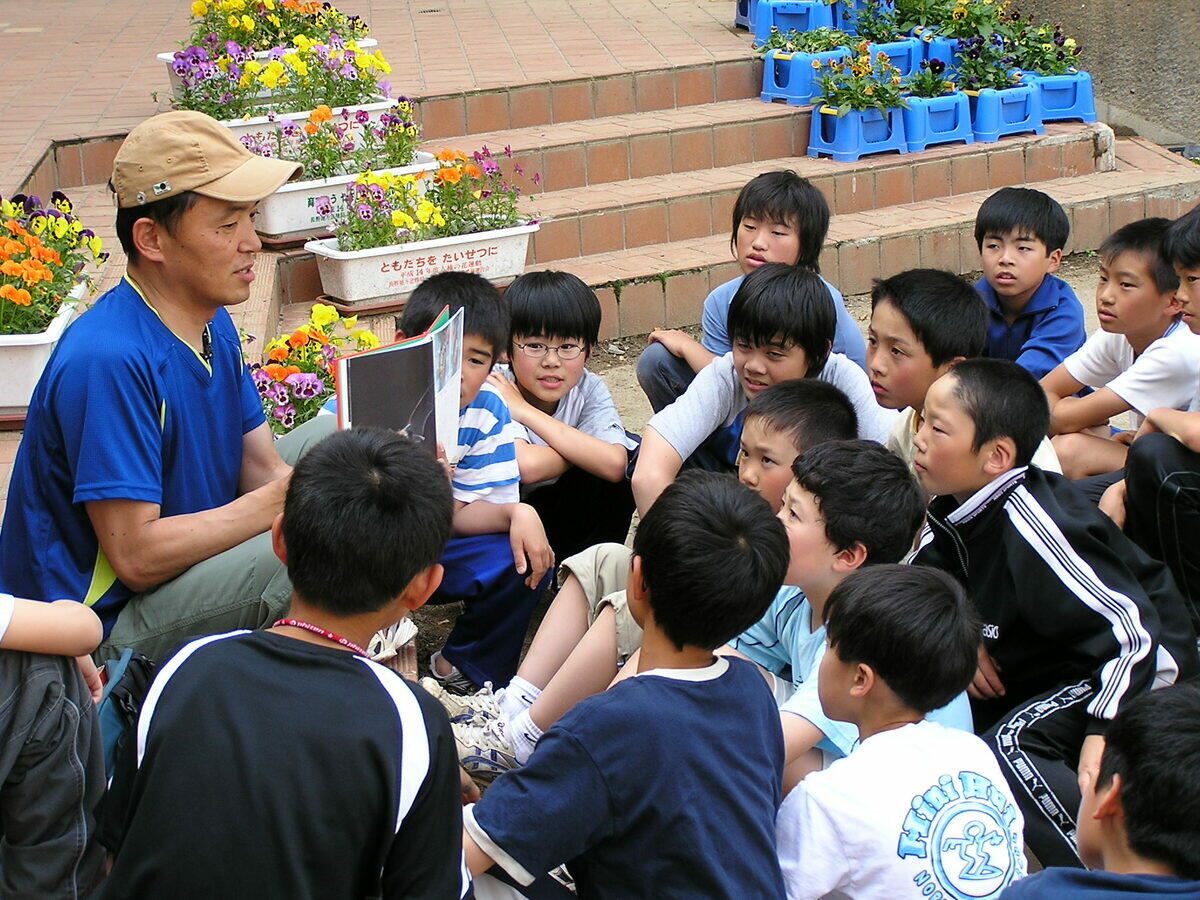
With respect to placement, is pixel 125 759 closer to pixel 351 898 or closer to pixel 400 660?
pixel 351 898

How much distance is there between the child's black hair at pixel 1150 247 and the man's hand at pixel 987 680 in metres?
1.35

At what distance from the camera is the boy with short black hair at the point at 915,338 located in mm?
3193

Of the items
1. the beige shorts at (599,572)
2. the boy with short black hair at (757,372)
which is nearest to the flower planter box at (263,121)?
the boy with short black hair at (757,372)

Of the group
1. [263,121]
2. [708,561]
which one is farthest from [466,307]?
[263,121]

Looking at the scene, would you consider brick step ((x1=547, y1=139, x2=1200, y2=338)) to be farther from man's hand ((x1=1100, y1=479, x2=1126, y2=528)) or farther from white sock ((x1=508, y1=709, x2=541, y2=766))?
white sock ((x1=508, y1=709, x2=541, y2=766))

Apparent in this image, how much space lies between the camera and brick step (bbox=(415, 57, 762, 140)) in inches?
241

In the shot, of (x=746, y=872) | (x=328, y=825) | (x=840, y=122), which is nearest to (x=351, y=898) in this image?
(x=328, y=825)

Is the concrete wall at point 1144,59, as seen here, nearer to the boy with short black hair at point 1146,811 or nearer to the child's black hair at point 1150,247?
the child's black hair at point 1150,247

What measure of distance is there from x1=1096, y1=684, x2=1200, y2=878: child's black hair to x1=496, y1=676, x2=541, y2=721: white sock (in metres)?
1.32

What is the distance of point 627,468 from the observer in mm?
3463

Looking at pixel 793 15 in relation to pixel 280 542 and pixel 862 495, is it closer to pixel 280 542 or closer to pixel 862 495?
pixel 862 495

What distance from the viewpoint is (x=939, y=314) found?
3.20 m

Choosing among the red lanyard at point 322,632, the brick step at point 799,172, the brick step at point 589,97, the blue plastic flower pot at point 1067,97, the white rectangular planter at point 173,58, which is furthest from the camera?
the blue plastic flower pot at point 1067,97

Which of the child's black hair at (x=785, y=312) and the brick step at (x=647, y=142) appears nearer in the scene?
the child's black hair at (x=785, y=312)
